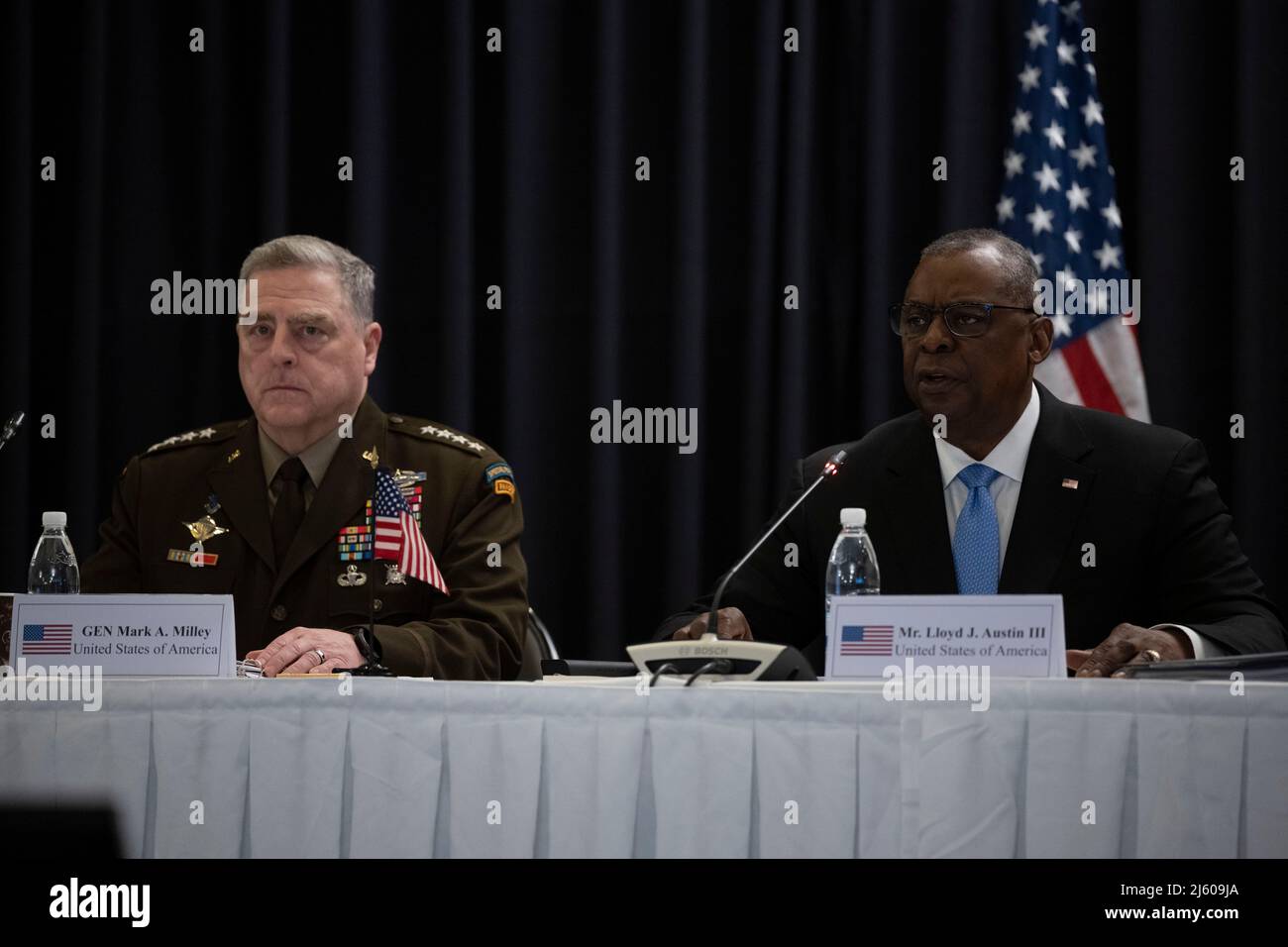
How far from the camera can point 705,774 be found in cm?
183

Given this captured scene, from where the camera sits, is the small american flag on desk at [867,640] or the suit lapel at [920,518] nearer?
the small american flag on desk at [867,640]

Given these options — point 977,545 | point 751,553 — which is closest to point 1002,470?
point 977,545

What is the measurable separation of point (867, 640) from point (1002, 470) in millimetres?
1047

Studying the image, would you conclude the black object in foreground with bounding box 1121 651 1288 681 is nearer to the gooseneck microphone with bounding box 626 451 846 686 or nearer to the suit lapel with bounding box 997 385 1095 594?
the gooseneck microphone with bounding box 626 451 846 686

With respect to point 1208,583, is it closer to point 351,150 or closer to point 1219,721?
point 1219,721

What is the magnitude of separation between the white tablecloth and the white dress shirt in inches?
41.0

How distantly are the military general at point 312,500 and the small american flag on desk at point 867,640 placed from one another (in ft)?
2.81

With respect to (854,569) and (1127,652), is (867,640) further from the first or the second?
(854,569)

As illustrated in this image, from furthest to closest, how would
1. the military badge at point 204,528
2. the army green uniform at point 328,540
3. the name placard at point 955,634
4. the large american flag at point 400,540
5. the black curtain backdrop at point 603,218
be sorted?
the black curtain backdrop at point 603,218 → the military badge at point 204,528 → the army green uniform at point 328,540 → the large american flag at point 400,540 → the name placard at point 955,634

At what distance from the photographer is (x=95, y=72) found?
13.5 ft

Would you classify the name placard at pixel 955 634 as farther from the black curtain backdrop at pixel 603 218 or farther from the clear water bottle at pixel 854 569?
the black curtain backdrop at pixel 603 218

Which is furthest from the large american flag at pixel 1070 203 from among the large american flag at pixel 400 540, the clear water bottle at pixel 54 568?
the clear water bottle at pixel 54 568

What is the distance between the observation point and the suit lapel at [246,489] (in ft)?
9.32
